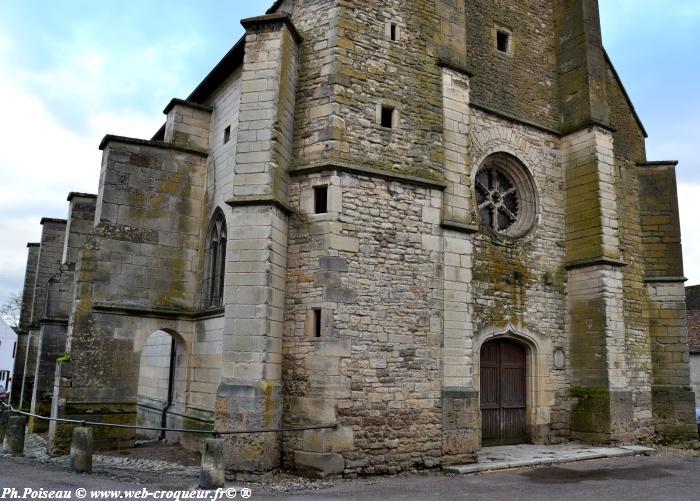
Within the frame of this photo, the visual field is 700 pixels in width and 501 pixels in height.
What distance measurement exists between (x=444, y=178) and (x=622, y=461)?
6.09 meters

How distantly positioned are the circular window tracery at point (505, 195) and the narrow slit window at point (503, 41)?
259cm

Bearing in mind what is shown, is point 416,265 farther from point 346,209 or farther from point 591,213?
point 591,213

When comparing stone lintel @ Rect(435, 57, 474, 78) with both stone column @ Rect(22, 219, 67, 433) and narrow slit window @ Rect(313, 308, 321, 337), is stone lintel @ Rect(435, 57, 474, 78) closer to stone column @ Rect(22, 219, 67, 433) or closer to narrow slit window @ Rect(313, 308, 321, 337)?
narrow slit window @ Rect(313, 308, 321, 337)

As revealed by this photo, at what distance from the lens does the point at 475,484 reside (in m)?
8.34

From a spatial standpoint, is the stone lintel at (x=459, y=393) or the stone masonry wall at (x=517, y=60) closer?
the stone lintel at (x=459, y=393)

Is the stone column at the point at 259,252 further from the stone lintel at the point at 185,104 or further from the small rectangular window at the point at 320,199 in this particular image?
the stone lintel at the point at 185,104

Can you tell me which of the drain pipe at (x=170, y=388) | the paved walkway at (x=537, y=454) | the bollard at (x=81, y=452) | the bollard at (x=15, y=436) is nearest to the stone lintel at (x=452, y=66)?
the paved walkway at (x=537, y=454)

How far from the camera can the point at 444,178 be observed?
10367 mm

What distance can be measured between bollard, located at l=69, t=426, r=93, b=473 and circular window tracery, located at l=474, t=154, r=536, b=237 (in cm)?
834

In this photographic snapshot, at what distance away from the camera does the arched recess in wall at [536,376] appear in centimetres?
1175

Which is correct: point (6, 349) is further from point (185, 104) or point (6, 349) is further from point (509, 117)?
point (509, 117)

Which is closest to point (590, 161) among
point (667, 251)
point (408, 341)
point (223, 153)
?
point (667, 251)

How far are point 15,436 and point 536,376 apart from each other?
32.1 ft

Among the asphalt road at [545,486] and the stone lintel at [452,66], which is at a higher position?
the stone lintel at [452,66]
